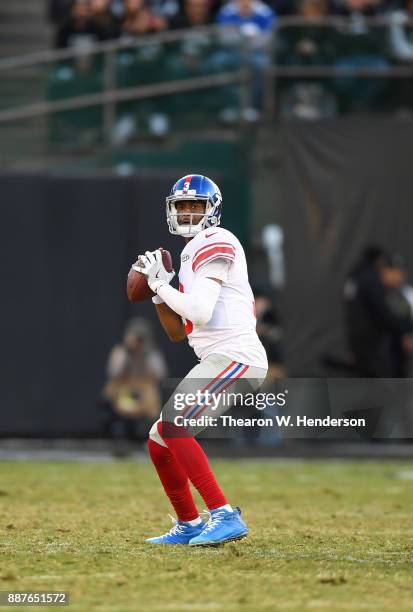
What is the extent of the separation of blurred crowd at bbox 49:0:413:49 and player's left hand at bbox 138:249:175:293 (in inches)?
387

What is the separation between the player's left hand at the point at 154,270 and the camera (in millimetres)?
7363

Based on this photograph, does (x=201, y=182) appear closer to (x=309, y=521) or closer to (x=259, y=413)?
(x=259, y=413)

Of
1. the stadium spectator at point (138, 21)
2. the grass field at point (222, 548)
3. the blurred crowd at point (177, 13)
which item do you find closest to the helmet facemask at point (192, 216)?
the grass field at point (222, 548)

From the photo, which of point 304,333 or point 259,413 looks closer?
point 259,413

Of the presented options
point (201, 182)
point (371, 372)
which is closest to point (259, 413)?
point (201, 182)

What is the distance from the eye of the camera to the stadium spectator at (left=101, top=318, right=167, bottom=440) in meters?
15.6

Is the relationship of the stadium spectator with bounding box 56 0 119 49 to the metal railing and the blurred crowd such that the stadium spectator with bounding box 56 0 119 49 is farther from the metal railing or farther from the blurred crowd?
the metal railing

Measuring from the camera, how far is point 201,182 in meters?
7.68

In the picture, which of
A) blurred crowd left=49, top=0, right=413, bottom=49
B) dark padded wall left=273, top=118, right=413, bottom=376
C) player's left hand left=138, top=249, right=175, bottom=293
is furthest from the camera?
blurred crowd left=49, top=0, right=413, bottom=49

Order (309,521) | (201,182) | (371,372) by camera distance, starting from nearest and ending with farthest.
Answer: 1. (201,182)
2. (309,521)
3. (371,372)

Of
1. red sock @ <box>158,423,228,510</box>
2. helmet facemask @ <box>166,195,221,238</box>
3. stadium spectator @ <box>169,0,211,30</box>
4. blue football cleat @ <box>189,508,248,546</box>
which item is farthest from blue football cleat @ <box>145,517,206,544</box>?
stadium spectator @ <box>169,0,211,30</box>

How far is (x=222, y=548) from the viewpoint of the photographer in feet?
24.7

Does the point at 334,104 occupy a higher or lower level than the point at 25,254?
higher

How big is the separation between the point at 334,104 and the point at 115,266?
3.16 m
